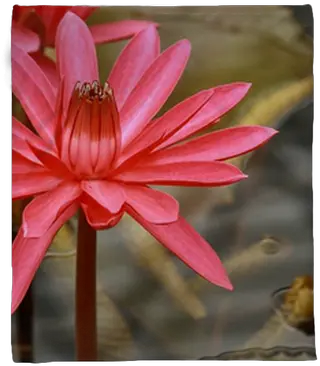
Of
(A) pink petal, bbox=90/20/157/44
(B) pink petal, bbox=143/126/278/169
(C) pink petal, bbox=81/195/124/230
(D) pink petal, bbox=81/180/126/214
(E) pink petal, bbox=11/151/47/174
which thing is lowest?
(C) pink petal, bbox=81/195/124/230

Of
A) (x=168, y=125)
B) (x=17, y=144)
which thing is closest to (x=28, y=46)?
(x=17, y=144)

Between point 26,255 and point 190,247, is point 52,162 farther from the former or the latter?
point 190,247

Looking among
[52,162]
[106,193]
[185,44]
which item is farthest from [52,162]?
[185,44]

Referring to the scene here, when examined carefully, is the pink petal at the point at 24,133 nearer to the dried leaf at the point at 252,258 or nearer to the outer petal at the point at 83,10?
the outer petal at the point at 83,10

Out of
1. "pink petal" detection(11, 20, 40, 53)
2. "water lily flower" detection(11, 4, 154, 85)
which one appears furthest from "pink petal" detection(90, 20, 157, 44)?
"pink petal" detection(11, 20, 40, 53)

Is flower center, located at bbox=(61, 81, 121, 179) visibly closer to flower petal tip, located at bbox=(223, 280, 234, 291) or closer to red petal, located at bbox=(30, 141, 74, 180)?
red petal, located at bbox=(30, 141, 74, 180)

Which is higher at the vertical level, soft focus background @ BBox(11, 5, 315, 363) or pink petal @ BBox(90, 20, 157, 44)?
pink petal @ BBox(90, 20, 157, 44)
